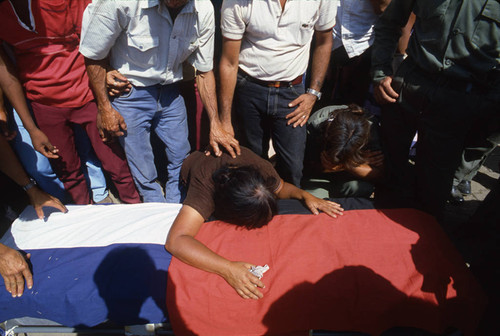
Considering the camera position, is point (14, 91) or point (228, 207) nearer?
point (228, 207)

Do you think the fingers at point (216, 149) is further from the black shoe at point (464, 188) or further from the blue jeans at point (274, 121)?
the black shoe at point (464, 188)

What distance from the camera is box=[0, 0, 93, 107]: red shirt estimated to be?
1922mm

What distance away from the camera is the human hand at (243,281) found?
5.38 ft

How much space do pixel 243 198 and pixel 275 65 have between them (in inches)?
38.8

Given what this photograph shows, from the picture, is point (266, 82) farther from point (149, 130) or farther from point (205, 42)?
point (149, 130)

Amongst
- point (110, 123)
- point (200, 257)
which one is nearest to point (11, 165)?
point (110, 123)

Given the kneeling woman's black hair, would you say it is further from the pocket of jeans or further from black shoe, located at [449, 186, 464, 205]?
black shoe, located at [449, 186, 464, 205]

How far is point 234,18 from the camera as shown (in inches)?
81.1

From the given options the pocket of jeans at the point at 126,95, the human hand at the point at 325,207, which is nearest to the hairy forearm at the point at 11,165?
the pocket of jeans at the point at 126,95

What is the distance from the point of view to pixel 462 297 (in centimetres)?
165

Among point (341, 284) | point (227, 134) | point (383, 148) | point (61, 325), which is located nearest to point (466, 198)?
point (383, 148)

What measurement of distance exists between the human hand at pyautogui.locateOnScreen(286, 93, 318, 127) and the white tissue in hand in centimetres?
112

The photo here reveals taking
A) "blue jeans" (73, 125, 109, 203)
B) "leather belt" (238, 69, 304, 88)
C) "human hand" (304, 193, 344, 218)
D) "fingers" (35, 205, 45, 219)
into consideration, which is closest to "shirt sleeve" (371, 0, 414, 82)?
"leather belt" (238, 69, 304, 88)

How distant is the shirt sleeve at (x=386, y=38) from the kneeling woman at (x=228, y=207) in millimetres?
1008
